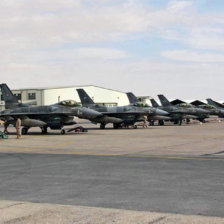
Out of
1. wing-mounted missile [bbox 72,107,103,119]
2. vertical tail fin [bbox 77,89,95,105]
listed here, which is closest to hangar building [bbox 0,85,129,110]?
vertical tail fin [bbox 77,89,95,105]

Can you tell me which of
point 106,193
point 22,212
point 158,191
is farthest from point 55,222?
point 158,191

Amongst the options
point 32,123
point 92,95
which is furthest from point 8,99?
point 92,95

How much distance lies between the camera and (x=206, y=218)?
712 cm

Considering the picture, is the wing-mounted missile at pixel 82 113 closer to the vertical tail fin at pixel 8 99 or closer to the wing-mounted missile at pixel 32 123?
the wing-mounted missile at pixel 32 123

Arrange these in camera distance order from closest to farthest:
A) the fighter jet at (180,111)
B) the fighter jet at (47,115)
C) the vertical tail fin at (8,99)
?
the fighter jet at (47,115), the vertical tail fin at (8,99), the fighter jet at (180,111)

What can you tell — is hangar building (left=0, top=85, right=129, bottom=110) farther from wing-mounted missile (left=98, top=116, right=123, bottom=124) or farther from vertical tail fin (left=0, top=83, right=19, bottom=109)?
vertical tail fin (left=0, top=83, right=19, bottom=109)

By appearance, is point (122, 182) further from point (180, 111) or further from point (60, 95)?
point (60, 95)

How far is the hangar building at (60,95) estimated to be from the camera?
8969 cm

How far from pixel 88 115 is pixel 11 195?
87.7ft

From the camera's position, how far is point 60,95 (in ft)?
305

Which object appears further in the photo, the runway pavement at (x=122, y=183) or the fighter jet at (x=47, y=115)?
the fighter jet at (x=47, y=115)

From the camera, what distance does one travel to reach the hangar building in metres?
89.7

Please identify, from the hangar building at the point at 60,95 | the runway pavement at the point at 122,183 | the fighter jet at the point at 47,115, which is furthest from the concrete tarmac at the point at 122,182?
the hangar building at the point at 60,95

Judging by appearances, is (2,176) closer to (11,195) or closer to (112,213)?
(11,195)
